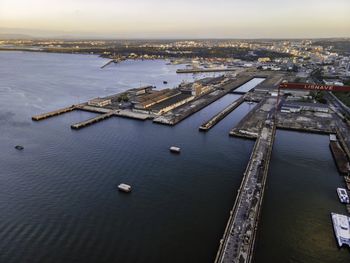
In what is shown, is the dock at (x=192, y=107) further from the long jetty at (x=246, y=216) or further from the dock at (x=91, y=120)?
the long jetty at (x=246, y=216)

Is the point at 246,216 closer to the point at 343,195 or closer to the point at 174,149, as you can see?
the point at 343,195

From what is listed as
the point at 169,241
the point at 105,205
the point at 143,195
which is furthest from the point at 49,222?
the point at 169,241

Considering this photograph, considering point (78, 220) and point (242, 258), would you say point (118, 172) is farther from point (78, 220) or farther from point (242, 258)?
point (242, 258)

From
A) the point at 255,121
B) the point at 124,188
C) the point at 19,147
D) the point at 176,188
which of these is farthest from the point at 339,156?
the point at 19,147

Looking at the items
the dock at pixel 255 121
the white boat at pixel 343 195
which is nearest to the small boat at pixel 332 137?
the dock at pixel 255 121

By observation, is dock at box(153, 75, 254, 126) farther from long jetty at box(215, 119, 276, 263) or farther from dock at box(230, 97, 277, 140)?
long jetty at box(215, 119, 276, 263)

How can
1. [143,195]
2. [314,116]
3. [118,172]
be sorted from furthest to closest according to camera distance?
1. [314,116]
2. [118,172]
3. [143,195]
